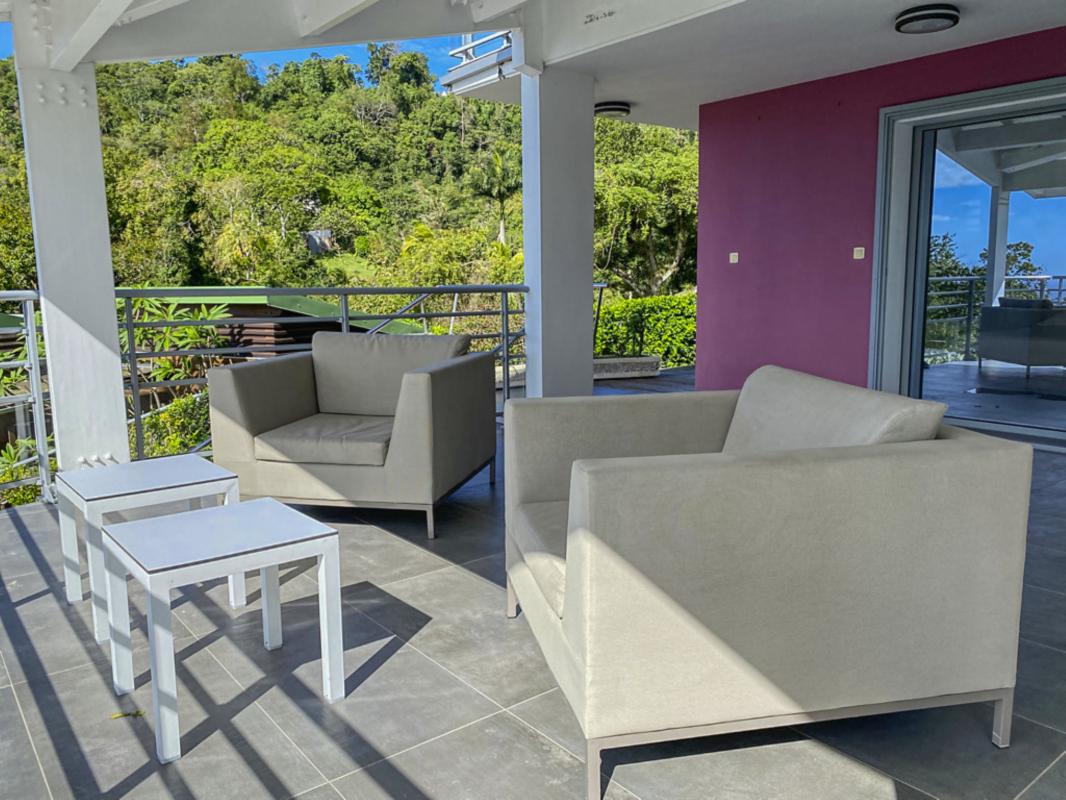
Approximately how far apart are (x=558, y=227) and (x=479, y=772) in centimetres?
405

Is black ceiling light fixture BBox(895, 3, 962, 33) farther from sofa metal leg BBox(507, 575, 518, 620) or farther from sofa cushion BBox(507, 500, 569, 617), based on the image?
sofa metal leg BBox(507, 575, 518, 620)

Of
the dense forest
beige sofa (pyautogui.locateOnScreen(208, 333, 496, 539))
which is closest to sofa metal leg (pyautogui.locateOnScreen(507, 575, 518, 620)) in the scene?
beige sofa (pyautogui.locateOnScreen(208, 333, 496, 539))

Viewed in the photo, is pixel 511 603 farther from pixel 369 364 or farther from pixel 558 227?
pixel 558 227

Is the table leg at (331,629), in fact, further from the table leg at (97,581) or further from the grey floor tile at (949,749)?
the grey floor tile at (949,749)

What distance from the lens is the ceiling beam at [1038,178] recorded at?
4762 mm

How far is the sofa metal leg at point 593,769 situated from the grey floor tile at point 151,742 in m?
0.58

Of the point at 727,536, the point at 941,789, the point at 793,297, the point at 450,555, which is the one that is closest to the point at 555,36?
the point at 793,297

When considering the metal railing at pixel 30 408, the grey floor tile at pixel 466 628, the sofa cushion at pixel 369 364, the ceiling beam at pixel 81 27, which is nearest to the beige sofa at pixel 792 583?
the grey floor tile at pixel 466 628

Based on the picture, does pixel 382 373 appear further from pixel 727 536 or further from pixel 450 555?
pixel 727 536

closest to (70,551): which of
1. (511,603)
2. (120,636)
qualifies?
(120,636)

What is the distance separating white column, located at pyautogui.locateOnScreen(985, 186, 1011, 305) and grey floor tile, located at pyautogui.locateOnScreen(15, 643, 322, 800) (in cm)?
498

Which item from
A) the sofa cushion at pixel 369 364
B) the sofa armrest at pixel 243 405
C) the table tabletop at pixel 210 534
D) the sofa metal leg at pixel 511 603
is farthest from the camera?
the sofa cushion at pixel 369 364

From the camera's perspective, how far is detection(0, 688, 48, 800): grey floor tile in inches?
66.7

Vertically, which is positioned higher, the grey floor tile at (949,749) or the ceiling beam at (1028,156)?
the ceiling beam at (1028,156)
